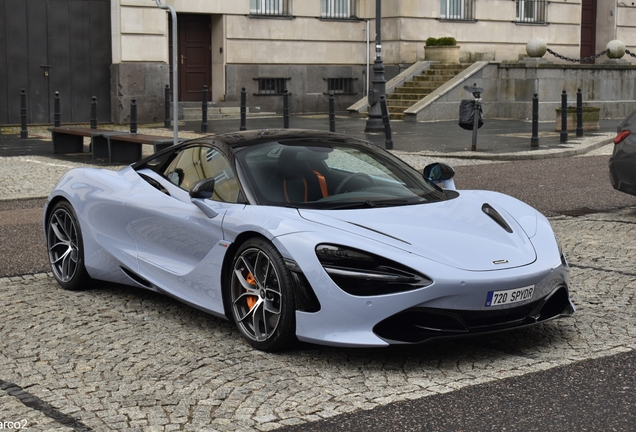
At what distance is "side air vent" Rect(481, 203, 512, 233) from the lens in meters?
6.03

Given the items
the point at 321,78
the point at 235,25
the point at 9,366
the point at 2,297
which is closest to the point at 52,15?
the point at 235,25

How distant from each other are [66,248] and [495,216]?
3.23m

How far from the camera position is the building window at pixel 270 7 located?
101 feet

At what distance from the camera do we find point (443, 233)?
566 centimetres

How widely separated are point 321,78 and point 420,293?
2758 cm

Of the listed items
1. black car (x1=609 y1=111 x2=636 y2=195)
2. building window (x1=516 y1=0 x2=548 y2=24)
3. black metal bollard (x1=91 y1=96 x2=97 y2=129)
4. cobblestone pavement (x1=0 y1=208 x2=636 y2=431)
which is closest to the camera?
cobblestone pavement (x1=0 y1=208 x2=636 y2=431)

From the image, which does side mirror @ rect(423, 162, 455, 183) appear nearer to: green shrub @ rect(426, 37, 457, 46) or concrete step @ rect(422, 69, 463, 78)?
concrete step @ rect(422, 69, 463, 78)

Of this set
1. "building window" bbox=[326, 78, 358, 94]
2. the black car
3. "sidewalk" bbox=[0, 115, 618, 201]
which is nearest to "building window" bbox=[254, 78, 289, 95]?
"building window" bbox=[326, 78, 358, 94]

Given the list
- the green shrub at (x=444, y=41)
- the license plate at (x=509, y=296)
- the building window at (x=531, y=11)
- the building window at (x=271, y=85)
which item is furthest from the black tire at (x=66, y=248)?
the building window at (x=531, y=11)

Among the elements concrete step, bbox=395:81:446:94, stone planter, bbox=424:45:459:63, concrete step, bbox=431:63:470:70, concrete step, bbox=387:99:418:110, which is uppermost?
stone planter, bbox=424:45:459:63

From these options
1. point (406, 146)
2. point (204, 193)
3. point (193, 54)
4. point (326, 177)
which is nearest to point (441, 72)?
point (193, 54)

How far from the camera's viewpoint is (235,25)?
30.3 m

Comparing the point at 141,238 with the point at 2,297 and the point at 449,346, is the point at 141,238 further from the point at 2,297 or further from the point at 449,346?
the point at 449,346

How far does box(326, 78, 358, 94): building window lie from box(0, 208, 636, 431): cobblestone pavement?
85.1 ft
